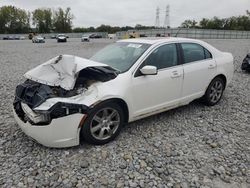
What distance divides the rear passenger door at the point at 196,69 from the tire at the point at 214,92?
156 mm

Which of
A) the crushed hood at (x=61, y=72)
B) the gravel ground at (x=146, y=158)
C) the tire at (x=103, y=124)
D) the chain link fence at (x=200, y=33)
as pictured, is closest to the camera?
the gravel ground at (x=146, y=158)

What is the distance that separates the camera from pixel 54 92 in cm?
330

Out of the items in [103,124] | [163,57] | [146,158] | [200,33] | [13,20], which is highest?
[13,20]

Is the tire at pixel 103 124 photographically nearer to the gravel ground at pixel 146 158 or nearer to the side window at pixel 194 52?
the gravel ground at pixel 146 158

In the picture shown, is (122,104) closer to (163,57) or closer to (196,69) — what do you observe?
(163,57)

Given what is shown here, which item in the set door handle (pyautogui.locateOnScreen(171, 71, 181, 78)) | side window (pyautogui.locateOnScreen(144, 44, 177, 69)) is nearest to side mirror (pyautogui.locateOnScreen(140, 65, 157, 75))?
side window (pyautogui.locateOnScreen(144, 44, 177, 69))

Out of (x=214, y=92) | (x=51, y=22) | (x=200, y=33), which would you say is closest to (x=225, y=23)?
(x=200, y=33)

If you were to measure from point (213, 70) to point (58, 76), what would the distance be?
10.2 feet

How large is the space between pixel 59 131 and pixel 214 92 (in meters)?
3.48

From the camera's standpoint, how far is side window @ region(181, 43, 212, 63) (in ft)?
14.9

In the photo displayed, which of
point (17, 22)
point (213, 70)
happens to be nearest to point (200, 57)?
point (213, 70)

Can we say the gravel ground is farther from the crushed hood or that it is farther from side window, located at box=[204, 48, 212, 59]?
side window, located at box=[204, 48, 212, 59]

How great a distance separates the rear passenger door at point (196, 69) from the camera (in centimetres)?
448

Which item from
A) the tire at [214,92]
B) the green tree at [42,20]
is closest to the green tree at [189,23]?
the green tree at [42,20]
